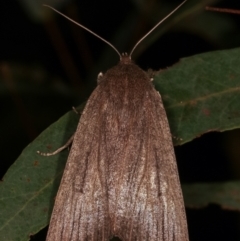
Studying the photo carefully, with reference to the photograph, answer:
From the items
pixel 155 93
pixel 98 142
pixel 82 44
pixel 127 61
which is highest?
pixel 82 44

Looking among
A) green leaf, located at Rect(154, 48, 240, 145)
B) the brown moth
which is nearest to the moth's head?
the brown moth

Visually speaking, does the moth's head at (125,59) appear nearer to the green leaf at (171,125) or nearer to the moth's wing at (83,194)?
the green leaf at (171,125)

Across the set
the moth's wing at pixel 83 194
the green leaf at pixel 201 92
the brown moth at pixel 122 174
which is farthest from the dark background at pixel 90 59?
the moth's wing at pixel 83 194

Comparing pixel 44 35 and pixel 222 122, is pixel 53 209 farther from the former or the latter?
pixel 44 35

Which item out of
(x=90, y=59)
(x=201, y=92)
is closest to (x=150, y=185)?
(x=201, y=92)

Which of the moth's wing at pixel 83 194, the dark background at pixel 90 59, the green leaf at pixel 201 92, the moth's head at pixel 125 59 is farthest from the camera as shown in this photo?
the dark background at pixel 90 59

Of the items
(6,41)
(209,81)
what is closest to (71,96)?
(6,41)
